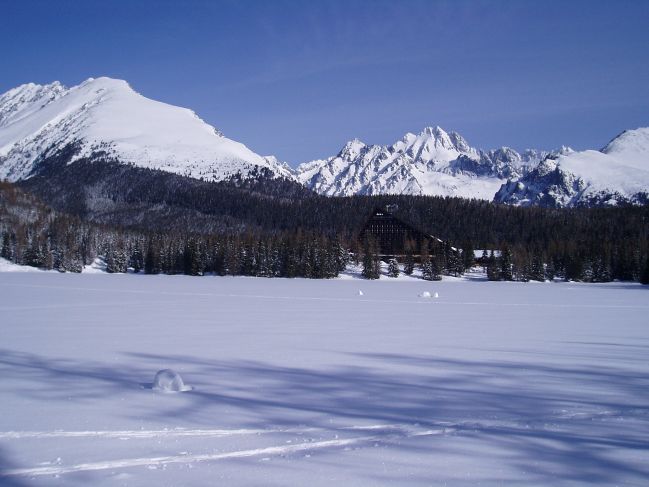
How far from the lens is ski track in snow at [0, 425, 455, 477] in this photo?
5.68m

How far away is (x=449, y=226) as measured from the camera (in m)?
152

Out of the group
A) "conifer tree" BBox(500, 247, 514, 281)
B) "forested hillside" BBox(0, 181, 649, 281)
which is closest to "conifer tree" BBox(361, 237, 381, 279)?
"forested hillside" BBox(0, 181, 649, 281)

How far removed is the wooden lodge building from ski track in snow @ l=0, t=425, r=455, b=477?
9231 cm

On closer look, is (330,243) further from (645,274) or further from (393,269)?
(645,274)

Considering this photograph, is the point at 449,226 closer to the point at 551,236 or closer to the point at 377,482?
the point at 551,236

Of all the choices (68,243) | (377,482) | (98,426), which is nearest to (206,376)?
(98,426)

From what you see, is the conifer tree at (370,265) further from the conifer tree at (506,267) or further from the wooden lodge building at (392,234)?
the conifer tree at (506,267)

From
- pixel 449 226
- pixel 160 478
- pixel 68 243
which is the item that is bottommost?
pixel 160 478

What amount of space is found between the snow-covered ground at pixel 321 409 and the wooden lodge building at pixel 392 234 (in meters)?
85.4

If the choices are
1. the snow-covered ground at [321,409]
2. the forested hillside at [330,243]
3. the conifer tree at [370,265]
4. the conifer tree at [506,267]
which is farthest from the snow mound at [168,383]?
the conifer tree at [506,267]

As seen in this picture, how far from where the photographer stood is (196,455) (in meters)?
6.04

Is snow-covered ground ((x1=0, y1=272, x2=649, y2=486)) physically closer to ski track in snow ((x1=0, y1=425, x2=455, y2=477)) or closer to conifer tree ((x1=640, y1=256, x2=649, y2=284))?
ski track in snow ((x1=0, y1=425, x2=455, y2=477))

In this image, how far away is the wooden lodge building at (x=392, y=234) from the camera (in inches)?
3980

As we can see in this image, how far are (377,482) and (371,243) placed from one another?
256 feet
